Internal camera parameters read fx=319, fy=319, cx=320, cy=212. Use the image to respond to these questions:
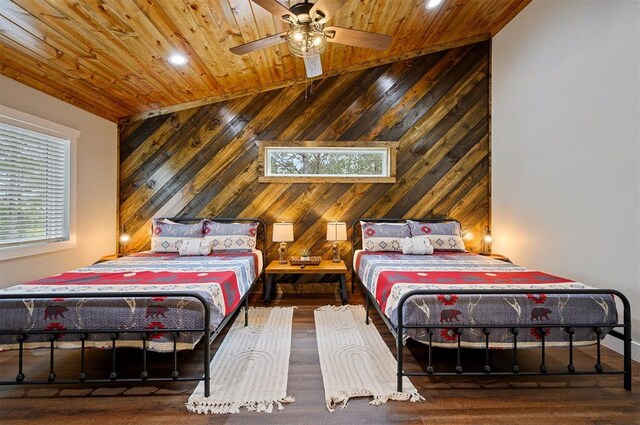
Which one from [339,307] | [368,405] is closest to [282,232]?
[339,307]

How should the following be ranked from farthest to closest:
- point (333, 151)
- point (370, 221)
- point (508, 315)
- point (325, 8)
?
1. point (333, 151)
2. point (370, 221)
3. point (325, 8)
4. point (508, 315)

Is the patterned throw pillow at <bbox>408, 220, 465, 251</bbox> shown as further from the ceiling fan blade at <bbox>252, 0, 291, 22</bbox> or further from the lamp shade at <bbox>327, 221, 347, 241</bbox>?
the ceiling fan blade at <bbox>252, 0, 291, 22</bbox>

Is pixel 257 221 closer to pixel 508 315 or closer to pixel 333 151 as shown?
pixel 333 151

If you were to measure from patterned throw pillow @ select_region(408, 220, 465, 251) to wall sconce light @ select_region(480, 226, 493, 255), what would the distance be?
1.54ft

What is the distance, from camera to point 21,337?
6.32 feet

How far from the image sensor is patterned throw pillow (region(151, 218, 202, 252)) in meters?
4.02

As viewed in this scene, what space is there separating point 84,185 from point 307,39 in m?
3.42

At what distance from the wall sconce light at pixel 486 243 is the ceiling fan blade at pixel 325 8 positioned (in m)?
3.62

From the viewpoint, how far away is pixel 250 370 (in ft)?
7.60

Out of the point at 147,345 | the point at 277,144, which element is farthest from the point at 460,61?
the point at 147,345

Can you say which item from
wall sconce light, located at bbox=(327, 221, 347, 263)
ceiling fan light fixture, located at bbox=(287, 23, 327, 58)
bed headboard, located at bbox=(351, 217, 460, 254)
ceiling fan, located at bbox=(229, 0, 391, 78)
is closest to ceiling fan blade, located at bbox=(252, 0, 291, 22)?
A: ceiling fan, located at bbox=(229, 0, 391, 78)

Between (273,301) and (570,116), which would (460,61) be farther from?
(273,301)

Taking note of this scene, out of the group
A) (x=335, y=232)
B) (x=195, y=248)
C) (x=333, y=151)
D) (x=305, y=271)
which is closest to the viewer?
(x=195, y=248)

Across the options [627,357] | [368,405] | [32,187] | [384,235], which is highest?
[32,187]
